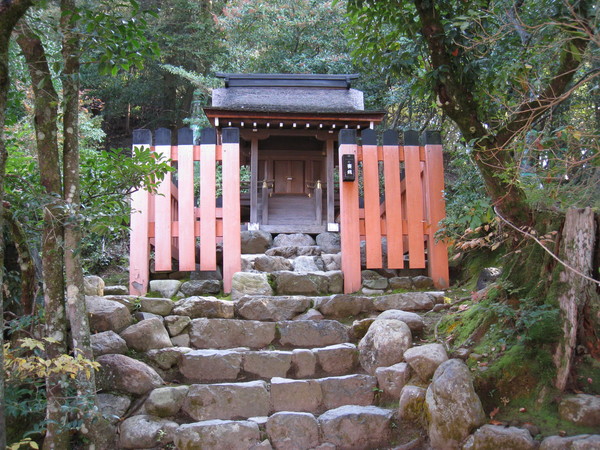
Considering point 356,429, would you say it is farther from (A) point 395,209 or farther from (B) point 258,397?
(A) point 395,209

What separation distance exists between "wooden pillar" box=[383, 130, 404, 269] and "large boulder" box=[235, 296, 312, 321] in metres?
1.51

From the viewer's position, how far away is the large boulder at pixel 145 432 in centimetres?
359

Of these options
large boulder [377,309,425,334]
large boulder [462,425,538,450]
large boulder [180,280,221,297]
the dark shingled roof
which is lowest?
large boulder [462,425,538,450]

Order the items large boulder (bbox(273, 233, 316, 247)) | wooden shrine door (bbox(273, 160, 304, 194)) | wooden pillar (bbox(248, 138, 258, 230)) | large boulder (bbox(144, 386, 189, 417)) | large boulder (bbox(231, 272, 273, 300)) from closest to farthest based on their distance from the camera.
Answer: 1. large boulder (bbox(144, 386, 189, 417))
2. large boulder (bbox(231, 272, 273, 300))
3. large boulder (bbox(273, 233, 316, 247))
4. wooden pillar (bbox(248, 138, 258, 230))
5. wooden shrine door (bbox(273, 160, 304, 194))

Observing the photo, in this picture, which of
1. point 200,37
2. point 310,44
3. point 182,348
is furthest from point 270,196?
point 200,37

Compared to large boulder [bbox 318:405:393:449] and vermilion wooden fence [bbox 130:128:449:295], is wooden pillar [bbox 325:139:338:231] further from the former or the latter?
large boulder [bbox 318:405:393:449]

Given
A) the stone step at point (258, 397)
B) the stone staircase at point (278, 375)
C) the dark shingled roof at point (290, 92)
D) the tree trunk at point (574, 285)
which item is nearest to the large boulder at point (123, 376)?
the stone staircase at point (278, 375)

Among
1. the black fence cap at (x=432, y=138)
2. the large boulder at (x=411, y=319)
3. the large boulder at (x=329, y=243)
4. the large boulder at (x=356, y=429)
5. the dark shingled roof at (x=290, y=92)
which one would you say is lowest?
the large boulder at (x=356, y=429)

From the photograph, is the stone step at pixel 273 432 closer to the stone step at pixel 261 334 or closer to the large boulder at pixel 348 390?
the large boulder at pixel 348 390

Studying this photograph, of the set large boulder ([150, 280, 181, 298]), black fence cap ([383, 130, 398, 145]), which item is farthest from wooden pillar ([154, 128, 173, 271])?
black fence cap ([383, 130, 398, 145])

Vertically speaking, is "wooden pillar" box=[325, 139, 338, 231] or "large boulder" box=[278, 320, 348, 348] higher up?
"wooden pillar" box=[325, 139, 338, 231]

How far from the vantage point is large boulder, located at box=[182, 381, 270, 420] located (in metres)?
3.91

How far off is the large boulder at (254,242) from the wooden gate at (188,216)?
2.12m

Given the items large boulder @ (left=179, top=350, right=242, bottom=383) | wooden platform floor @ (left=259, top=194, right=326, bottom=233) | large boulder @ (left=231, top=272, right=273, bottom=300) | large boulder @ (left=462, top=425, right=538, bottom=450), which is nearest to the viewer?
large boulder @ (left=462, top=425, right=538, bottom=450)
